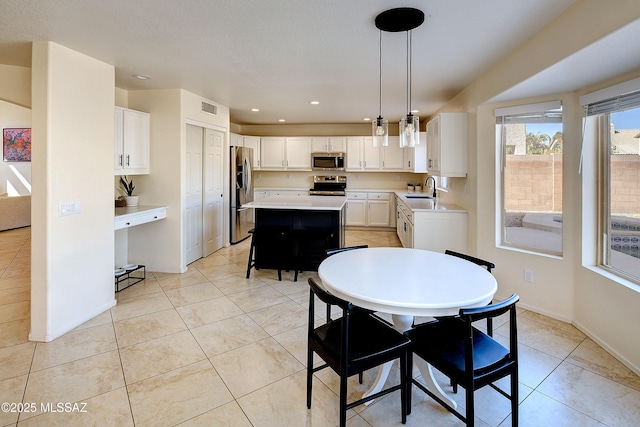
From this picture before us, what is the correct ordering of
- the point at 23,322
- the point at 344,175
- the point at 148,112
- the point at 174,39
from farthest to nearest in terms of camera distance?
1. the point at 344,175
2. the point at 148,112
3. the point at 23,322
4. the point at 174,39

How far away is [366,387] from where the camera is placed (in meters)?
2.03

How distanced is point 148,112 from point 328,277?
3.66m

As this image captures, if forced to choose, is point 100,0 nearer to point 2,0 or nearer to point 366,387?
point 2,0

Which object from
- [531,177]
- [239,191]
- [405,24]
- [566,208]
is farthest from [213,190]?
[566,208]

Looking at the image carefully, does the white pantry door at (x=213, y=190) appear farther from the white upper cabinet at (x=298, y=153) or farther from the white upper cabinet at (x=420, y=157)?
the white upper cabinet at (x=420, y=157)

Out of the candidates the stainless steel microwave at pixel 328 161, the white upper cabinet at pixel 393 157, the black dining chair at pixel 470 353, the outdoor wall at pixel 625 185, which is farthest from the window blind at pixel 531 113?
the stainless steel microwave at pixel 328 161

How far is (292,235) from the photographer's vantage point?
4184 mm

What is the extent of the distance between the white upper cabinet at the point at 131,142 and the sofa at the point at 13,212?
502 centimetres

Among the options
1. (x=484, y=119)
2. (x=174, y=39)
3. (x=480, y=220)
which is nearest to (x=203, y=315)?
(x=174, y=39)

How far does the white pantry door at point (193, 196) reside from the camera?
4.53m

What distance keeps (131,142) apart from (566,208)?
4628mm

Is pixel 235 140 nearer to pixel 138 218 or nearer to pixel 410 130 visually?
pixel 138 218

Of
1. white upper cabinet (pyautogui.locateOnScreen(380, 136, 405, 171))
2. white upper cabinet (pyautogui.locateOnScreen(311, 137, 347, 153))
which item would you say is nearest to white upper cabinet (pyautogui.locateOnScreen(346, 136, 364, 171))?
white upper cabinet (pyautogui.locateOnScreen(311, 137, 347, 153))

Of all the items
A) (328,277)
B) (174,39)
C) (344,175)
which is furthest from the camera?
(344,175)
